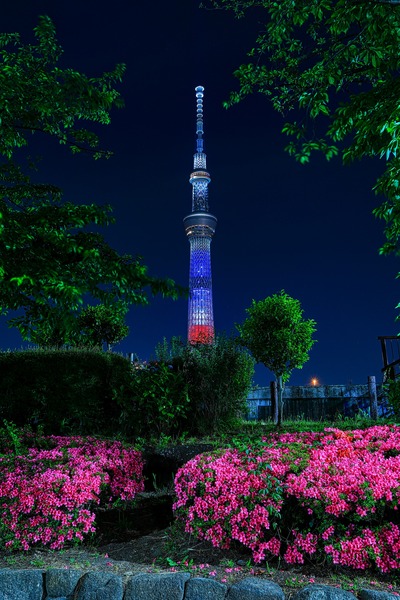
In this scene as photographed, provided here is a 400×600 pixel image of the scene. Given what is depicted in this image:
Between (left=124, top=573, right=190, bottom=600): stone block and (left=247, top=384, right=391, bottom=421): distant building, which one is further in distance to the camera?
(left=247, top=384, right=391, bottom=421): distant building

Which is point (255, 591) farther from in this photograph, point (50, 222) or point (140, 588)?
point (50, 222)

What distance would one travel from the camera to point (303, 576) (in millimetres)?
4203

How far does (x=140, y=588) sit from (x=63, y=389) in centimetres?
769

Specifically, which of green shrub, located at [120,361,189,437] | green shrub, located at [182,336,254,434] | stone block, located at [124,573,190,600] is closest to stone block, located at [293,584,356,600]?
stone block, located at [124,573,190,600]

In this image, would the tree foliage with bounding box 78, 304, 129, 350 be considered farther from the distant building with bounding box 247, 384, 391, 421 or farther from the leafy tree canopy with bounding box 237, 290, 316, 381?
the leafy tree canopy with bounding box 237, 290, 316, 381

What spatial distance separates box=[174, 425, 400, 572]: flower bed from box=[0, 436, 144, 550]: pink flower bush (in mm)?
1191

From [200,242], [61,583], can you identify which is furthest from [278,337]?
[200,242]

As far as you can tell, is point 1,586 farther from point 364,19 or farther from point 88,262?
point 364,19

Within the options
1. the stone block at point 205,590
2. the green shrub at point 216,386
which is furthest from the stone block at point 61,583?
the green shrub at point 216,386

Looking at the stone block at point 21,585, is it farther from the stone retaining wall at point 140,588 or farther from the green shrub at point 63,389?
the green shrub at point 63,389

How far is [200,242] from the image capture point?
83125mm

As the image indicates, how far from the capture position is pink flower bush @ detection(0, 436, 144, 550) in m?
5.42

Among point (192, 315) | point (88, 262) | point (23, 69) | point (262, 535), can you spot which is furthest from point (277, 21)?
point (192, 315)

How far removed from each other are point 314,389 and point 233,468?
20016 mm
